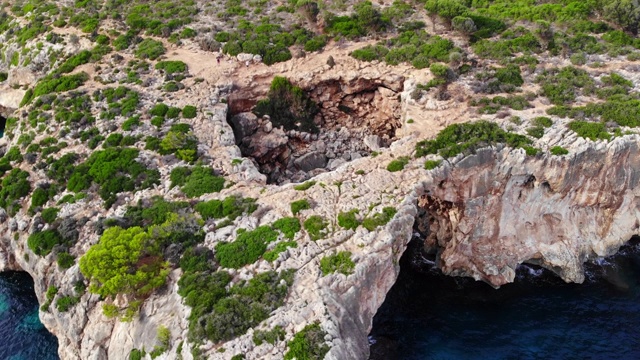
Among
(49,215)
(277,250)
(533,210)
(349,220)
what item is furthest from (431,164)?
(49,215)

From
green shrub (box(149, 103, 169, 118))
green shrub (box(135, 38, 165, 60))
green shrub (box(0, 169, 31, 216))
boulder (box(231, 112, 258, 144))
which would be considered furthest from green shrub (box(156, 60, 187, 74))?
green shrub (box(0, 169, 31, 216))

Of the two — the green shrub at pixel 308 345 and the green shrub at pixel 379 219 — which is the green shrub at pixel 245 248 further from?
the green shrub at pixel 308 345

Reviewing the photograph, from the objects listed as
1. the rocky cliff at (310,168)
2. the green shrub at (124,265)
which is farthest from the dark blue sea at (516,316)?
the green shrub at (124,265)

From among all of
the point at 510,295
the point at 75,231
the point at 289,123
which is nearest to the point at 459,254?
the point at 510,295

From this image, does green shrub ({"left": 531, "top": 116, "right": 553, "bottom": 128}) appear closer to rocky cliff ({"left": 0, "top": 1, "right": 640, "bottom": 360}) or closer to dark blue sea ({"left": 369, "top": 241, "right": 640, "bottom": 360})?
rocky cliff ({"left": 0, "top": 1, "right": 640, "bottom": 360})

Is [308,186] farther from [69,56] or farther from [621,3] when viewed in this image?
[621,3]

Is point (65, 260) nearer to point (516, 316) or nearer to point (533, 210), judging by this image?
point (516, 316)
